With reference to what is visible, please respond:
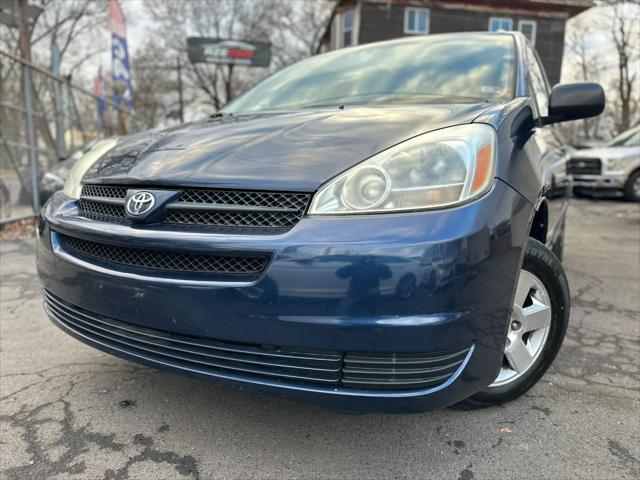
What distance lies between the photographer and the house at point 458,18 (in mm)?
25203

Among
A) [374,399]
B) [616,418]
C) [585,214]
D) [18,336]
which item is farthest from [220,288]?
[585,214]

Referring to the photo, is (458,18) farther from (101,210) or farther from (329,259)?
(329,259)

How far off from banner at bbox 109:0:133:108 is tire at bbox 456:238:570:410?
12.0 meters

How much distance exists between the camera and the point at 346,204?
4.66ft

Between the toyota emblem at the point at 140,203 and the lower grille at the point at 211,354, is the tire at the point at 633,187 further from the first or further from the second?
the toyota emblem at the point at 140,203

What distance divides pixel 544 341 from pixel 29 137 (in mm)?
6717

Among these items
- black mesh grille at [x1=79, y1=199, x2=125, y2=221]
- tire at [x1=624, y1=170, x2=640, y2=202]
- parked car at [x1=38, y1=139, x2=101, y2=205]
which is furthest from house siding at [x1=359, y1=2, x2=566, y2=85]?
black mesh grille at [x1=79, y1=199, x2=125, y2=221]

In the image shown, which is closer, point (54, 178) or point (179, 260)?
point (179, 260)

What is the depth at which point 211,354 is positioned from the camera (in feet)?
4.91

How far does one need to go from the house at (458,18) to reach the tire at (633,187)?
17.0m

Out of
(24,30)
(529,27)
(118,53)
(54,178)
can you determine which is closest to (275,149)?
(54,178)

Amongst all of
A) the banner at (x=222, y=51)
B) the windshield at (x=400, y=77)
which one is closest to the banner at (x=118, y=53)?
the windshield at (x=400, y=77)

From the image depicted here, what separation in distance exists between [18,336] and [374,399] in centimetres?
233

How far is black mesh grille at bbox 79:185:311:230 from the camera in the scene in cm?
145
